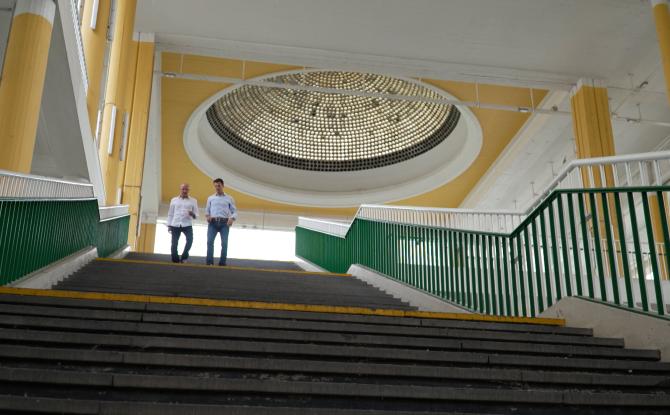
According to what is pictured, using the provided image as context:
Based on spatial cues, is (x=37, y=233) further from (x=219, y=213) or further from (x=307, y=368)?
(x=219, y=213)

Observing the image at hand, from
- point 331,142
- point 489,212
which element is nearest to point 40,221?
point 489,212

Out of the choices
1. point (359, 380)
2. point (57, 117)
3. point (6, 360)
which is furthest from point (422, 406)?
point (57, 117)

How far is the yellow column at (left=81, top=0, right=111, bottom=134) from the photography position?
10.2m

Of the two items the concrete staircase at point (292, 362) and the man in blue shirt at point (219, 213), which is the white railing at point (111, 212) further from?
the concrete staircase at point (292, 362)

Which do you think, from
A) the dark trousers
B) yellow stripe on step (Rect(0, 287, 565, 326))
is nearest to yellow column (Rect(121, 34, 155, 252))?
the dark trousers

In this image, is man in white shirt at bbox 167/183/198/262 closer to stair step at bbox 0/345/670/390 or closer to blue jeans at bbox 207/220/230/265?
blue jeans at bbox 207/220/230/265

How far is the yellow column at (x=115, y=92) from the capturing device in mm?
12234

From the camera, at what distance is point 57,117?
9742 mm

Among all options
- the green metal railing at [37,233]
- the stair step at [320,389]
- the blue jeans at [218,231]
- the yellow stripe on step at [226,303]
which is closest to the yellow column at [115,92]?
the blue jeans at [218,231]

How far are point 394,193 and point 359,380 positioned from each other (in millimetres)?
21113

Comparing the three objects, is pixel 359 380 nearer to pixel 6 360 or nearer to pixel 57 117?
pixel 6 360

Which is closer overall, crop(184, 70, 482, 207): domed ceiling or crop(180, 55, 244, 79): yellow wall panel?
crop(180, 55, 244, 79): yellow wall panel

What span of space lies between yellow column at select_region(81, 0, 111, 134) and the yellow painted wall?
5.50 metres

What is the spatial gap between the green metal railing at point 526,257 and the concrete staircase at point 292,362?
0.74 meters
